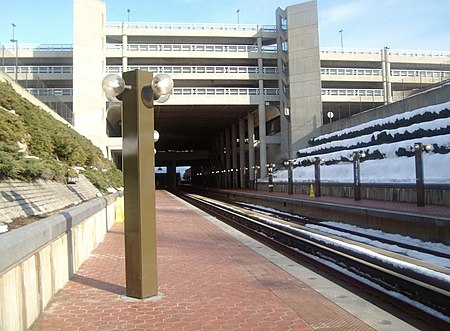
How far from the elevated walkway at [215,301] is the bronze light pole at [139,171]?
37 centimetres

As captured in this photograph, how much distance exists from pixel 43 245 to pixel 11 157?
410 centimetres

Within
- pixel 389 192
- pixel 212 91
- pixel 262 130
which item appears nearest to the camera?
pixel 389 192

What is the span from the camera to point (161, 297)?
5922 millimetres

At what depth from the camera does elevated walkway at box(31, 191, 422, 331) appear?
16.0ft

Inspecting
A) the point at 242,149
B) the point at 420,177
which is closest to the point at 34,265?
the point at 420,177

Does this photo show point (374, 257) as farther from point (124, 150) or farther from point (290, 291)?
point (124, 150)

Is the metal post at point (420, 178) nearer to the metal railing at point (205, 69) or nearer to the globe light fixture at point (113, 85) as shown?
the globe light fixture at point (113, 85)

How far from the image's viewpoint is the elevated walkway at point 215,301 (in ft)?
16.0

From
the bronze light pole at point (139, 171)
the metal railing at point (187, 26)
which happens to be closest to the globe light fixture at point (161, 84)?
the bronze light pole at point (139, 171)

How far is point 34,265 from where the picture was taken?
4797 mm

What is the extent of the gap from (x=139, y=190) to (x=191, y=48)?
52301 mm

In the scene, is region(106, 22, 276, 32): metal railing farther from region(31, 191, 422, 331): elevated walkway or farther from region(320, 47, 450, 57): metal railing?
region(31, 191, 422, 331): elevated walkway

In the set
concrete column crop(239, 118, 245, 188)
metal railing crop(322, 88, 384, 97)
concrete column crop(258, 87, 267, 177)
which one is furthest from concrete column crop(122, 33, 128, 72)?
metal railing crop(322, 88, 384, 97)

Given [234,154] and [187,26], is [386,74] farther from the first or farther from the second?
[187,26]
